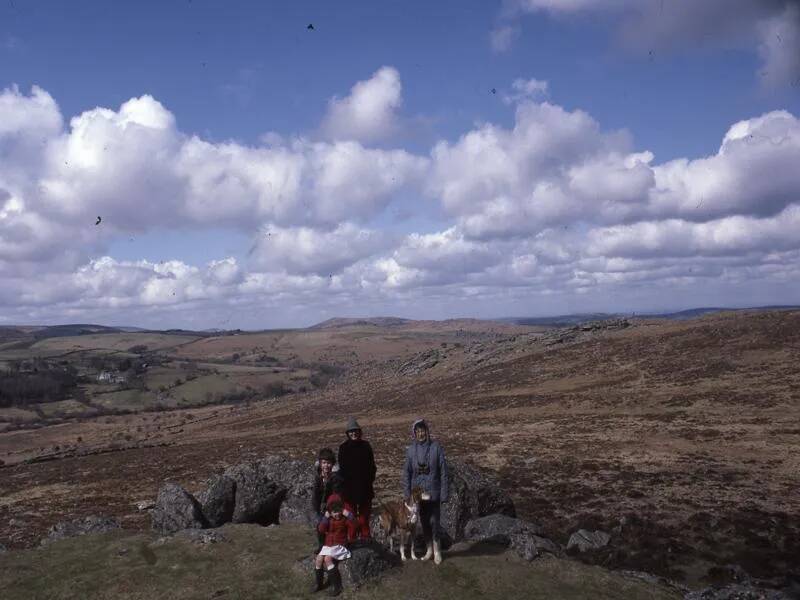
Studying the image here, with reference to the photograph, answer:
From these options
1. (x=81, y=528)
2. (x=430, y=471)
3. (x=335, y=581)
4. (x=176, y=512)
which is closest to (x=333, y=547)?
(x=335, y=581)

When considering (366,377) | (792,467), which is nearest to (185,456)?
(792,467)

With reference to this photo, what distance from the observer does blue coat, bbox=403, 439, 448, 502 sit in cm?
1274

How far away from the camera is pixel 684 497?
23375 millimetres

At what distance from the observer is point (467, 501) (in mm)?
18406

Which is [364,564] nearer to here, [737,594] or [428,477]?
[428,477]

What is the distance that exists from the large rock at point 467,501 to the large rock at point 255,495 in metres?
6.53

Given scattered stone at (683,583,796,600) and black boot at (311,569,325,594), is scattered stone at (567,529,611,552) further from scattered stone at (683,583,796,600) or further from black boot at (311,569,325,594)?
black boot at (311,569,325,594)

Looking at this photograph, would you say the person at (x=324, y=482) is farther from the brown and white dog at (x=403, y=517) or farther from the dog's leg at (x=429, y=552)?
the dog's leg at (x=429, y=552)

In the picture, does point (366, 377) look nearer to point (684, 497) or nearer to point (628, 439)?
point (628, 439)

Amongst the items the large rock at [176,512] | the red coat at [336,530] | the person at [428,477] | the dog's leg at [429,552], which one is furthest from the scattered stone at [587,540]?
the large rock at [176,512]

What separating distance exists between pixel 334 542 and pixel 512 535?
560 cm

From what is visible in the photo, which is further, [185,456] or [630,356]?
[630,356]

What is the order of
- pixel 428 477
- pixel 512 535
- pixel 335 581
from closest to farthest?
1. pixel 335 581
2. pixel 428 477
3. pixel 512 535

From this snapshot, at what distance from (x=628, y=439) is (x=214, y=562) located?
95.1ft
